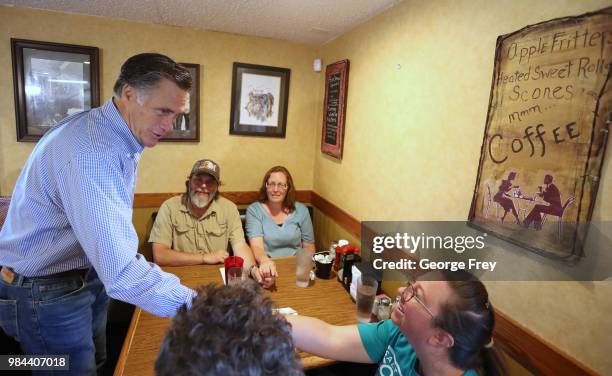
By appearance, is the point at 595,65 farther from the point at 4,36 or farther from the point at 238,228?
the point at 4,36

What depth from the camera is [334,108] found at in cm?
276

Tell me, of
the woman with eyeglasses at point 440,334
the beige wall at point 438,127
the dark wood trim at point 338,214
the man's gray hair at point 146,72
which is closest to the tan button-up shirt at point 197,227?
the dark wood trim at point 338,214

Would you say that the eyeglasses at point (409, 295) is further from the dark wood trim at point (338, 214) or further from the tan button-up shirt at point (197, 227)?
the tan button-up shirt at point (197, 227)

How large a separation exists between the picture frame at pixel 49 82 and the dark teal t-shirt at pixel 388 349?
2.56 meters

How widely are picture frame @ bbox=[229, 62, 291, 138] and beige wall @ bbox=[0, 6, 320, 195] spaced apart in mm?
54

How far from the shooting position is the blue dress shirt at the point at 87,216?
100 cm

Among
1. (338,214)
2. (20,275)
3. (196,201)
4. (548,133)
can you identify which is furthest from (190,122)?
(548,133)

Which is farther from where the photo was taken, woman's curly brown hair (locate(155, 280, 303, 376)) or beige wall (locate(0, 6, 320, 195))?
beige wall (locate(0, 6, 320, 195))

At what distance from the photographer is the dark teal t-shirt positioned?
1.09m

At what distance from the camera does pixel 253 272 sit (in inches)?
71.4

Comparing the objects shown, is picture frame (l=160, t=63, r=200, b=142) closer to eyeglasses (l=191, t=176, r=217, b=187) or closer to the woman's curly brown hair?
eyeglasses (l=191, t=176, r=217, b=187)

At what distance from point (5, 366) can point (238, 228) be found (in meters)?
1.37

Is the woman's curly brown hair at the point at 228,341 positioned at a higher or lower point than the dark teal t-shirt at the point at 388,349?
higher

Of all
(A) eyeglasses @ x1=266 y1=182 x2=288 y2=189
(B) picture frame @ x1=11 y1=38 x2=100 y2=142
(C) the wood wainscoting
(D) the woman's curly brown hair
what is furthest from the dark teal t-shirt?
(B) picture frame @ x1=11 y1=38 x2=100 y2=142
